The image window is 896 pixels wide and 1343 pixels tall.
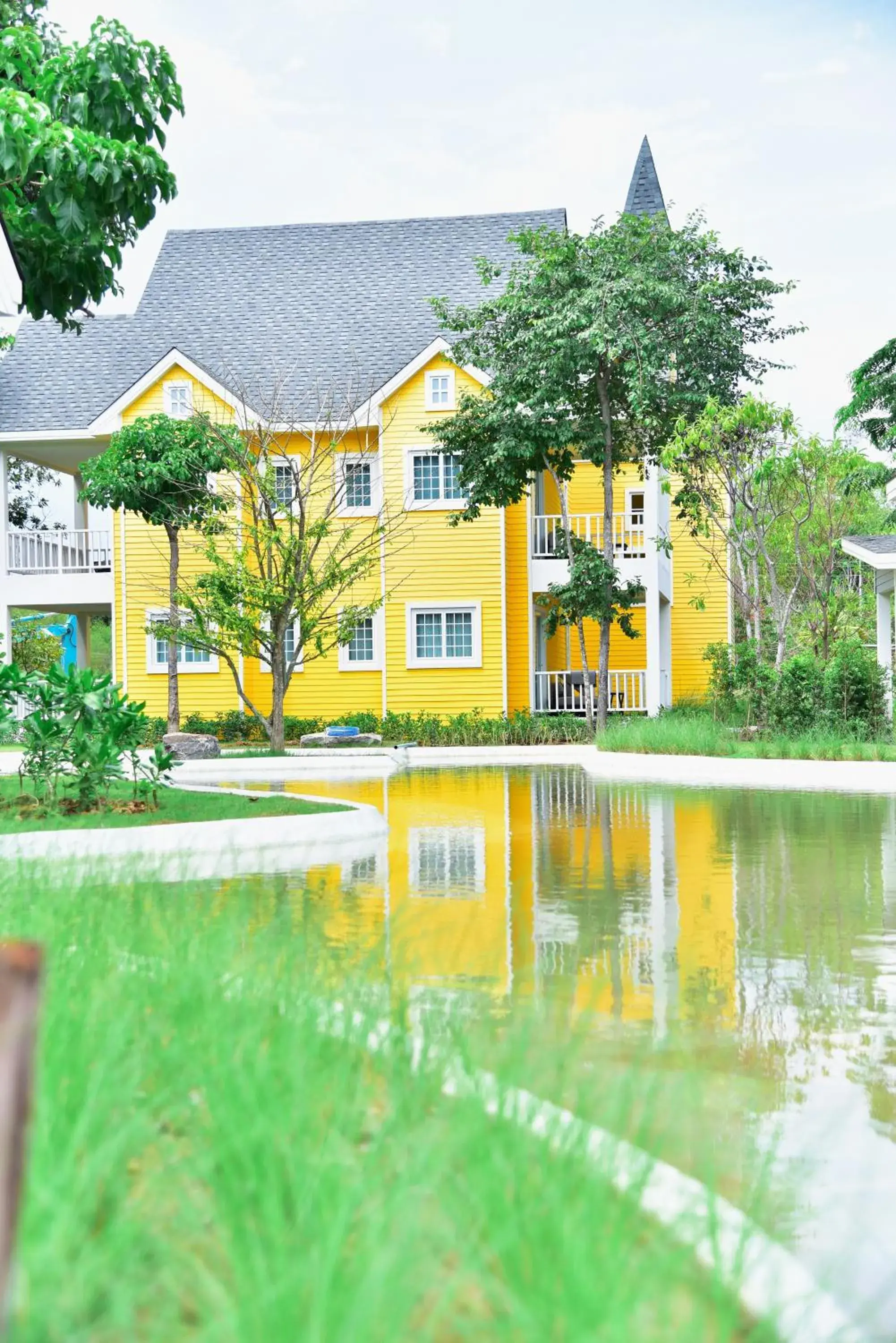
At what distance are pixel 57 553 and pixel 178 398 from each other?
20.0ft

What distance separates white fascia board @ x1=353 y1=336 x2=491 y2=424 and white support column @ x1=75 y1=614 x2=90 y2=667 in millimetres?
9231

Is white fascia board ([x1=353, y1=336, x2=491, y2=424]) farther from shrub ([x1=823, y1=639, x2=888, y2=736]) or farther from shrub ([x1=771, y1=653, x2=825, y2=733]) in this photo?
shrub ([x1=823, y1=639, x2=888, y2=736])

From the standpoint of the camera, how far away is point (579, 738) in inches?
1151

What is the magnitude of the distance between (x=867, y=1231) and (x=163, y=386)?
101 feet

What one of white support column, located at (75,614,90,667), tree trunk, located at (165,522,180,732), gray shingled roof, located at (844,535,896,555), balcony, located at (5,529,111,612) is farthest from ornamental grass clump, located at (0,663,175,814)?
white support column, located at (75,614,90,667)

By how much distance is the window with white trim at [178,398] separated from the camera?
32.2 m

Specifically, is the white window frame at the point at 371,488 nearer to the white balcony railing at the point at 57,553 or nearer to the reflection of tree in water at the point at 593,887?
the white balcony railing at the point at 57,553

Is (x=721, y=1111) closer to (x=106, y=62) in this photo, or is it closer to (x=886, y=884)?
(x=886, y=884)

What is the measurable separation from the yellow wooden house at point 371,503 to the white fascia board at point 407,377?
0.19ft

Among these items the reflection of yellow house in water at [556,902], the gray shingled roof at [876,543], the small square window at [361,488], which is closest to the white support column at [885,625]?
the gray shingled roof at [876,543]

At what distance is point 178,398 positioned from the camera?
106 ft

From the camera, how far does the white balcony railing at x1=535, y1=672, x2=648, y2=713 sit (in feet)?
106

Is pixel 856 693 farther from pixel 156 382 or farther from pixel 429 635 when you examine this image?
pixel 156 382

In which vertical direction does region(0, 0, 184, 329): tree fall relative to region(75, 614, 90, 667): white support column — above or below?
above
